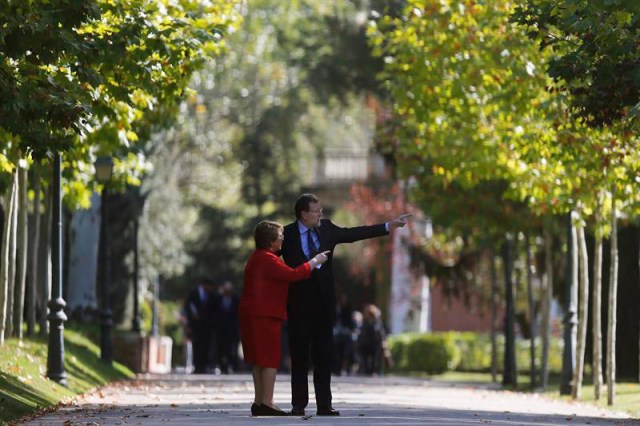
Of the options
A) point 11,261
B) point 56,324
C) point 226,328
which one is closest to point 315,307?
point 56,324

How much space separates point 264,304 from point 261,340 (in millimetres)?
334

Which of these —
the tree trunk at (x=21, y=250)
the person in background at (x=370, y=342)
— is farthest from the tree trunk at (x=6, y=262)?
the person in background at (x=370, y=342)

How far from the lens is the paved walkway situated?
16453 mm

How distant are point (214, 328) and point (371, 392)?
10.9 m

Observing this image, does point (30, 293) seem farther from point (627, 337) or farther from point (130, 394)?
point (627, 337)

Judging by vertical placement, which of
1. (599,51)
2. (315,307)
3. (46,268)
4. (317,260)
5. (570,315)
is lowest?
(315,307)

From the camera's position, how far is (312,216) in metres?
16.4

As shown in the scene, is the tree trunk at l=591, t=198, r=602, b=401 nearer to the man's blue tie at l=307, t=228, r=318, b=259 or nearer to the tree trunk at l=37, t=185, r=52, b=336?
the tree trunk at l=37, t=185, r=52, b=336

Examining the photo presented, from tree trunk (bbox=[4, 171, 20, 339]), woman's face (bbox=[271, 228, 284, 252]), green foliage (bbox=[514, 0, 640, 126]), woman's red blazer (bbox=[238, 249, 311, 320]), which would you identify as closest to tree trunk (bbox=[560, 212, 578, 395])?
tree trunk (bbox=[4, 171, 20, 339])

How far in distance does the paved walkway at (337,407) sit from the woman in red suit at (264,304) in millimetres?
545

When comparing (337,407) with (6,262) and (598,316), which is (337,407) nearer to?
(6,262)

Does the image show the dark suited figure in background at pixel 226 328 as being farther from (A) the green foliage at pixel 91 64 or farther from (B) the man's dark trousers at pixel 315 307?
(B) the man's dark trousers at pixel 315 307

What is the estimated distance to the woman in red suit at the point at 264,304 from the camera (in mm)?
16203

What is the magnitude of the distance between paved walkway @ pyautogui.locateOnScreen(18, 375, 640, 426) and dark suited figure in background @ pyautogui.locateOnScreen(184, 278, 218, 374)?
6.23 m
